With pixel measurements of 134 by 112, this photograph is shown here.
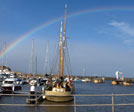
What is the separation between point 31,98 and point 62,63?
19525 mm

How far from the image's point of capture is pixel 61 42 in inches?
1828

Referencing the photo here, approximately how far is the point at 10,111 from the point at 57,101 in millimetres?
8743

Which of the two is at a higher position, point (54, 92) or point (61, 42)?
point (61, 42)

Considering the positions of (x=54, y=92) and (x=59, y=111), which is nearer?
(x=59, y=111)

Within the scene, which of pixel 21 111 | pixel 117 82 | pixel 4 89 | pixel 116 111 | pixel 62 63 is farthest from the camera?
pixel 117 82

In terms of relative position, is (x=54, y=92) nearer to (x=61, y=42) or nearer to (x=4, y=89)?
(x=4, y=89)

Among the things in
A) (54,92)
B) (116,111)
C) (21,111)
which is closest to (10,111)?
(21,111)

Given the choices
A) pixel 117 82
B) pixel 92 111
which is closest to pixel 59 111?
pixel 92 111

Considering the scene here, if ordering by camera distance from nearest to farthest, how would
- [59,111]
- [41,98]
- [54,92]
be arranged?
1. [59,111]
2. [54,92]
3. [41,98]

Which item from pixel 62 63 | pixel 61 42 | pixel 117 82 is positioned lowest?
pixel 117 82

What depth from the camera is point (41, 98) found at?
96.1 ft

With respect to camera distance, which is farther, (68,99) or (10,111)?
(68,99)

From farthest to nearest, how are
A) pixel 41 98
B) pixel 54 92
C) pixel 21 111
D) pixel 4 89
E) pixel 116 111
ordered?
1. pixel 4 89
2. pixel 41 98
3. pixel 54 92
4. pixel 116 111
5. pixel 21 111

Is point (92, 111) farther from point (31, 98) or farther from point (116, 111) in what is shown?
point (31, 98)
